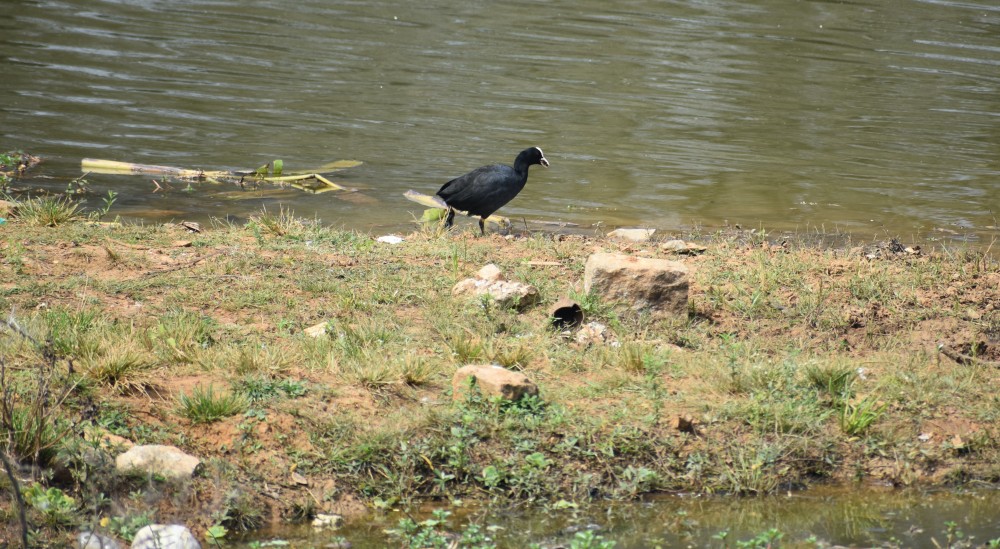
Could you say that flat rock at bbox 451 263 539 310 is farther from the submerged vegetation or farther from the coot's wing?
the coot's wing

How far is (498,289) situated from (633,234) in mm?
2493

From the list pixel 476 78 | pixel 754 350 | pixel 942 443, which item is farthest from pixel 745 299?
pixel 476 78

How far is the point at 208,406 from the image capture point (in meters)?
4.33

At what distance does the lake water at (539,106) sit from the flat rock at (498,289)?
288 centimetres

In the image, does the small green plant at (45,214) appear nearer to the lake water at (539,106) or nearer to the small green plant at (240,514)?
the lake water at (539,106)

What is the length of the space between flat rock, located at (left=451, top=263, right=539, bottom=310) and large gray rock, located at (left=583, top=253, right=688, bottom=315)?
14.7 inches

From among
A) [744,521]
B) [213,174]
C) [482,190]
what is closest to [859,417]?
[744,521]

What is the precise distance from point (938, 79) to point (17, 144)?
13606 mm

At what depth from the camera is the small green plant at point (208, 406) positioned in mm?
4336

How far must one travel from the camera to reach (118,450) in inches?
159

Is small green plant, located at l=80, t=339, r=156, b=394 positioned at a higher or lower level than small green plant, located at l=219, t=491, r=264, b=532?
higher

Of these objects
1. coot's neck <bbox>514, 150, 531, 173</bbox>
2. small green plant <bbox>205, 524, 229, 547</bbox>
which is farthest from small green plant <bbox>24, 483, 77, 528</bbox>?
coot's neck <bbox>514, 150, 531, 173</bbox>

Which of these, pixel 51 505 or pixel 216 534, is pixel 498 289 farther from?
pixel 51 505

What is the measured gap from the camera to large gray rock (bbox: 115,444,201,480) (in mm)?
3938
